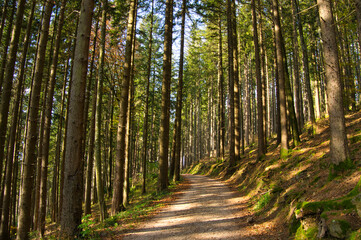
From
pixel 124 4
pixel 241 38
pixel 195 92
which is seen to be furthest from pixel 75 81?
pixel 195 92

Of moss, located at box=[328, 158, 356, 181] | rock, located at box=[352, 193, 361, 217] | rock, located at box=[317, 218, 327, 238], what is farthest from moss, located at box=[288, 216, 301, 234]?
moss, located at box=[328, 158, 356, 181]

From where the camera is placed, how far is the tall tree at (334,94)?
599 centimetres

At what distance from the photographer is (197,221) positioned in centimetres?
701

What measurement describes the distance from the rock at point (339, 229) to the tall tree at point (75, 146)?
525cm

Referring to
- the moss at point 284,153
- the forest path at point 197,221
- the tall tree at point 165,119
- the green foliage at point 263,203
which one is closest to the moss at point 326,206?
the forest path at point 197,221

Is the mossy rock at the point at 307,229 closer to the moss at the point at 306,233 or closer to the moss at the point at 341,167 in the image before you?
the moss at the point at 306,233

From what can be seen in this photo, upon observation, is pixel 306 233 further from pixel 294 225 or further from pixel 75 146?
pixel 75 146

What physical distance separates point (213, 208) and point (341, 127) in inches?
204

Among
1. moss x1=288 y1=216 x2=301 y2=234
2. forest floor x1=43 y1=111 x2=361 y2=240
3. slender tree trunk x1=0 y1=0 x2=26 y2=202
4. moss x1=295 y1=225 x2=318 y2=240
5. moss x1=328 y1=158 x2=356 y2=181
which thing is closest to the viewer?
moss x1=295 y1=225 x2=318 y2=240

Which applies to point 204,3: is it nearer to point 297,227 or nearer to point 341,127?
point 341,127

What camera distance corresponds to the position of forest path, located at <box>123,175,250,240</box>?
585 centimetres

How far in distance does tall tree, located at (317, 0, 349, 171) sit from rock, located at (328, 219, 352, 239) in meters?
2.65

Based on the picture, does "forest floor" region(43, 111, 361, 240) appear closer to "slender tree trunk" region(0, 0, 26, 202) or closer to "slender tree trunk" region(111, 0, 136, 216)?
"slender tree trunk" region(111, 0, 136, 216)

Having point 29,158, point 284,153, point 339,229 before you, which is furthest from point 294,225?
point 29,158
